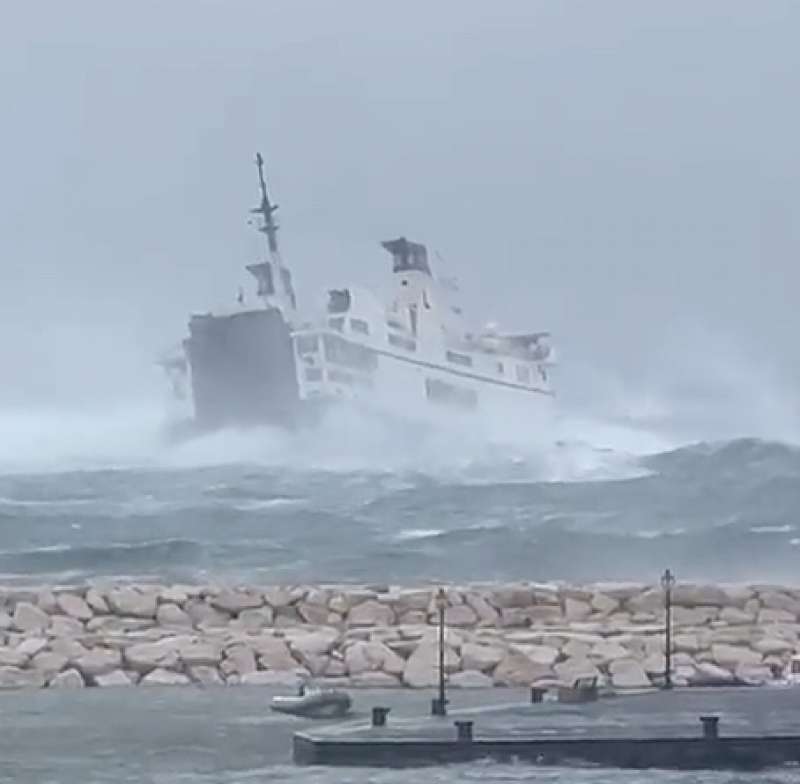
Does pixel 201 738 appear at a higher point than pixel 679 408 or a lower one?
lower

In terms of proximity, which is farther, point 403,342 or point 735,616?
point 403,342

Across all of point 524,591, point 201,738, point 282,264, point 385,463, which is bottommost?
point 201,738

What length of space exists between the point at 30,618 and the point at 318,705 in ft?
9.15

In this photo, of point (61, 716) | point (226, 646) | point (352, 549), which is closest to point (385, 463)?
point (352, 549)

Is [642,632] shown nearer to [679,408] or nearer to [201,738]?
[679,408]

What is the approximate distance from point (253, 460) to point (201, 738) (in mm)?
3288

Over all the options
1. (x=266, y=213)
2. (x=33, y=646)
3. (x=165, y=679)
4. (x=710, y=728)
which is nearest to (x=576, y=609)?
(x=165, y=679)

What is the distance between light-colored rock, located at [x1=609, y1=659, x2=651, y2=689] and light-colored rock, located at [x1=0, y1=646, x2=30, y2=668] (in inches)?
127

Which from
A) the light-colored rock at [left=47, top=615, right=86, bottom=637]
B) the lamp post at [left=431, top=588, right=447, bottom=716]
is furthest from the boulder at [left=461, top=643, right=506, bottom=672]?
the light-colored rock at [left=47, top=615, right=86, bottom=637]

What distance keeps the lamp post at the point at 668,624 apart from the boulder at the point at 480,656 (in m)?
0.88

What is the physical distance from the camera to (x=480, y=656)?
11328 millimetres

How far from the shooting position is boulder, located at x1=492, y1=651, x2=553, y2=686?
11.2m

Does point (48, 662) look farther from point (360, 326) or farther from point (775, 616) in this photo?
point (775, 616)

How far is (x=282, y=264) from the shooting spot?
41.0ft
